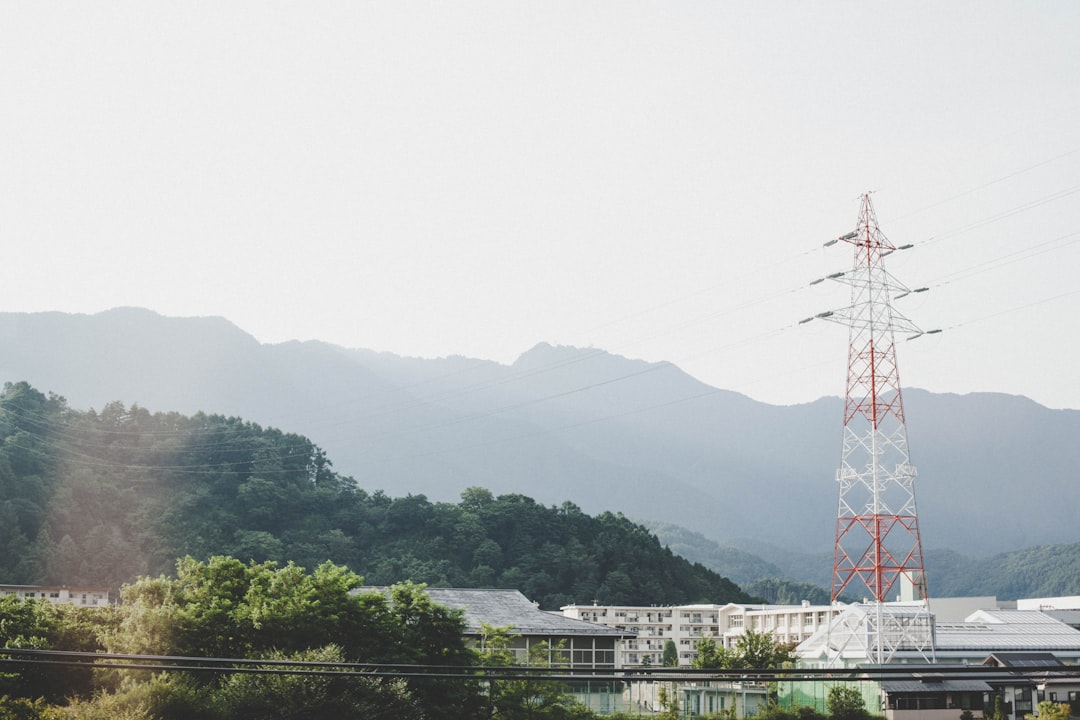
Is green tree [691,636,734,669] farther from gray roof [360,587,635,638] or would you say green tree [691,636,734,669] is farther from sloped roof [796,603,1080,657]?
gray roof [360,587,635,638]

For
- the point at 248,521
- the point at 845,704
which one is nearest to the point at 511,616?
the point at 845,704

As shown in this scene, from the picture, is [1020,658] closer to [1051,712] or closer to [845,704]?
[1051,712]

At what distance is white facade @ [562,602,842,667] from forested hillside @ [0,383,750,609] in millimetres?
2101

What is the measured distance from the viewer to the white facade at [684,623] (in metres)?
88.9

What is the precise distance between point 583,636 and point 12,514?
56.8 meters

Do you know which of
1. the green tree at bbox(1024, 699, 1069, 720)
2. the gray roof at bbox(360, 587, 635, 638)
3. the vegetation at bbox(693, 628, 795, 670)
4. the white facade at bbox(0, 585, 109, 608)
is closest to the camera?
the green tree at bbox(1024, 699, 1069, 720)

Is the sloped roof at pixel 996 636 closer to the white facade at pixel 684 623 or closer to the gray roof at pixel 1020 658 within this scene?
the gray roof at pixel 1020 658

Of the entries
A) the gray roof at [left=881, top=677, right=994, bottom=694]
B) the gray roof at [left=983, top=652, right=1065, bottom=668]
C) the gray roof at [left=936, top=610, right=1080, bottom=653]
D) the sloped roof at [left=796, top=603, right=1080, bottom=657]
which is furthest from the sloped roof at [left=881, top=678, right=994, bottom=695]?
the gray roof at [left=936, top=610, right=1080, bottom=653]

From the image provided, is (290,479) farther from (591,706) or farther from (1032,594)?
(1032,594)

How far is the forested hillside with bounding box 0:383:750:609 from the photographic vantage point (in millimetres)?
81375

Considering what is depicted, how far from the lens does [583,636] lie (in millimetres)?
42656

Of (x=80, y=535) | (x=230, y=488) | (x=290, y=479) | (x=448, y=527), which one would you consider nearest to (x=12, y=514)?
(x=80, y=535)

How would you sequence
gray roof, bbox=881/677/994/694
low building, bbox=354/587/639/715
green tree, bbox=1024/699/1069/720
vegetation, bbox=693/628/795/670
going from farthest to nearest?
1. vegetation, bbox=693/628/795/670
2. gray roof, bbox=881/677/994/694
3. low building, bbox=354/587/639/715
4. green tree, bbox=1024/699/1069/720

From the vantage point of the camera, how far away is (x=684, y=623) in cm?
9544
